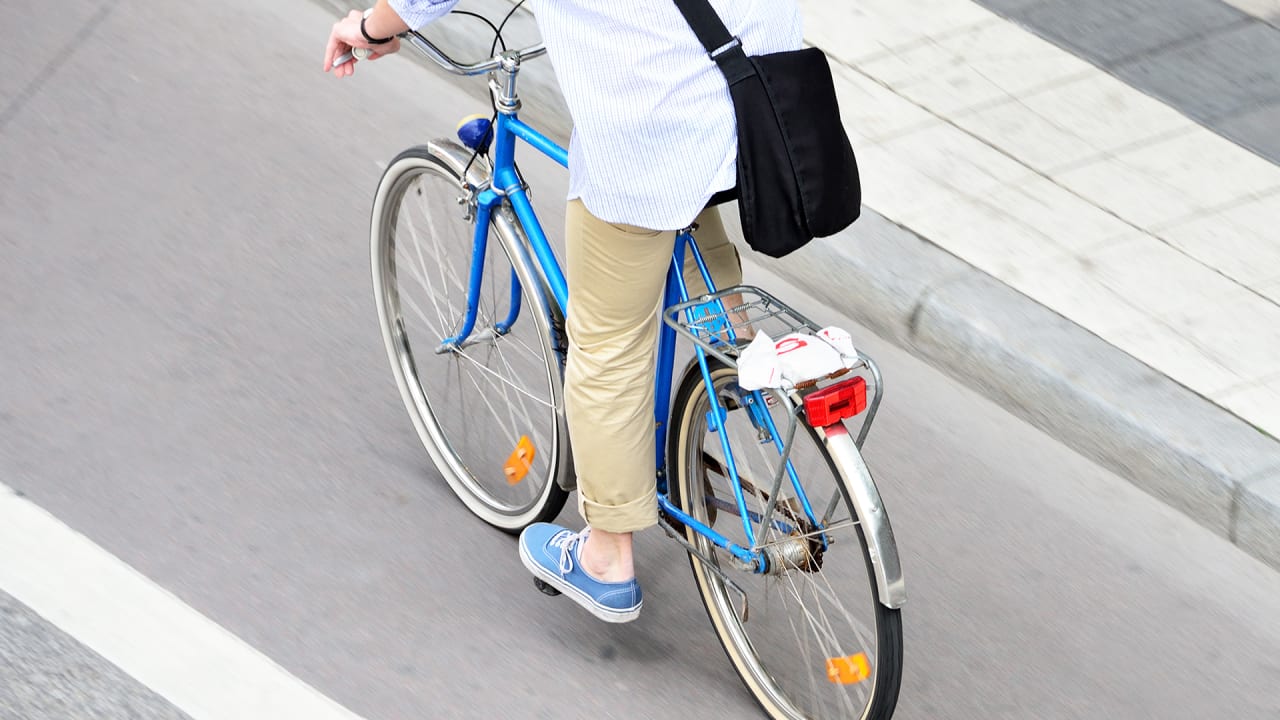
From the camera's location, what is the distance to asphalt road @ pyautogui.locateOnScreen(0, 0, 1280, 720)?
340cm

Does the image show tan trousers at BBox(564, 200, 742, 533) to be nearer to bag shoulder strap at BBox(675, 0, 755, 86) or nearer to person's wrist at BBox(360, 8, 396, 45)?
bag shoulder strap at BBox(675, 0, 755, 86)

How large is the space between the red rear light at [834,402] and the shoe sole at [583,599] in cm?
87

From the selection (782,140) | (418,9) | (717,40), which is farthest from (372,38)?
(782,140)

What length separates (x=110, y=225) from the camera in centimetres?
461

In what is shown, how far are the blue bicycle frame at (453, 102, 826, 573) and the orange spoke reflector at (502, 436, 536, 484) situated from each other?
0.42 meters

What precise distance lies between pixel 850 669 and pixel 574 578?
690mm

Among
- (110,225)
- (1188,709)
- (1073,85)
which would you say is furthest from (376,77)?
(1188,709)

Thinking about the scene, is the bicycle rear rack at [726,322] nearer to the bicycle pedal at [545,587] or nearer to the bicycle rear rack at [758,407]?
the bicycle rear rack at [758,407]

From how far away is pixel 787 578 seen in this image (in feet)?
10.4

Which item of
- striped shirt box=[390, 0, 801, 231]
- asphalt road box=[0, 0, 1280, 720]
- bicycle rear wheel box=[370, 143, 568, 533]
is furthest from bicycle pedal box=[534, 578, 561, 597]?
striped shirt box=[390, 0, 801, 231]

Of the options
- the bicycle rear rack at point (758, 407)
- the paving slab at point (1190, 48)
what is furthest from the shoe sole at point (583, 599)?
the paving slab at point (1190, 48)

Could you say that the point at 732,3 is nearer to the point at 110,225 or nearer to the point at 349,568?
the point at 349,568

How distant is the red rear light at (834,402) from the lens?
2.65m

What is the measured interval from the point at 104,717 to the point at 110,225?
2.03m
